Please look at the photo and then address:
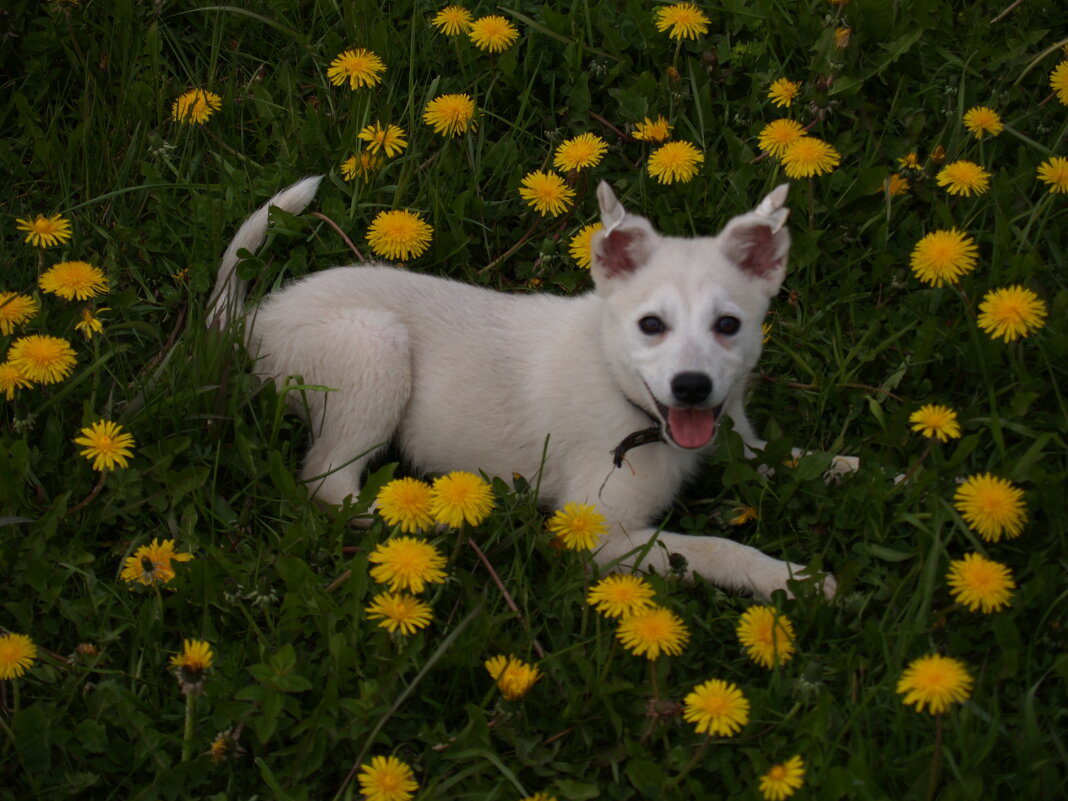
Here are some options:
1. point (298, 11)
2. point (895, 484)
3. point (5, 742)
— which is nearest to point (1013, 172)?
point (895, 484)

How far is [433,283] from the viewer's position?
3.99 metres

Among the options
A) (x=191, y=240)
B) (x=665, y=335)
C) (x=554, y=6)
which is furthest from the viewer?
(x=554, y=6)

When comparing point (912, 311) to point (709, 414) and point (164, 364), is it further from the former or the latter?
point (164, 364)

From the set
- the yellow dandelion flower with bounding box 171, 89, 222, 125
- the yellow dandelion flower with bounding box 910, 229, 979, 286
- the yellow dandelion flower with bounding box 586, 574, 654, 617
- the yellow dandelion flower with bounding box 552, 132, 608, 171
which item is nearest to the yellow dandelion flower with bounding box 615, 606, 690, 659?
the yellow dandelion flower with bounding box 586, 574, 654, 617

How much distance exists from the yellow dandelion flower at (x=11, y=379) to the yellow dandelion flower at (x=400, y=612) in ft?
4.40

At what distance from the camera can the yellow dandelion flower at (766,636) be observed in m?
2.93

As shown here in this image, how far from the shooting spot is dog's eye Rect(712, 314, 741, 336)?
3410mm

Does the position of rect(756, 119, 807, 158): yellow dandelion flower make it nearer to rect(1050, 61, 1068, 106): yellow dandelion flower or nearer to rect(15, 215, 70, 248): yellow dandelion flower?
rect(1050, 61, 1068, 106): yellow dandelion flower

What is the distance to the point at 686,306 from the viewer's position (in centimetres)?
338

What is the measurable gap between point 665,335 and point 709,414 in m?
0.28

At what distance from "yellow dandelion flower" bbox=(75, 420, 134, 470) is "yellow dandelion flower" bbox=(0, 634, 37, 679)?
0.53 meters

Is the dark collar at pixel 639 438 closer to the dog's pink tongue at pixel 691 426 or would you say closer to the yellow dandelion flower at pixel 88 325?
the dog's pink tongue at pixel 691 426

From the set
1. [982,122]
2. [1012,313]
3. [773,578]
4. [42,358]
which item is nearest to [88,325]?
[42,358]

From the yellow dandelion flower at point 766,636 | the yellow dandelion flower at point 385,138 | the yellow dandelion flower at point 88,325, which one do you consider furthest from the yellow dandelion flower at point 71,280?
the yellow dandelion flower at point 766,636
